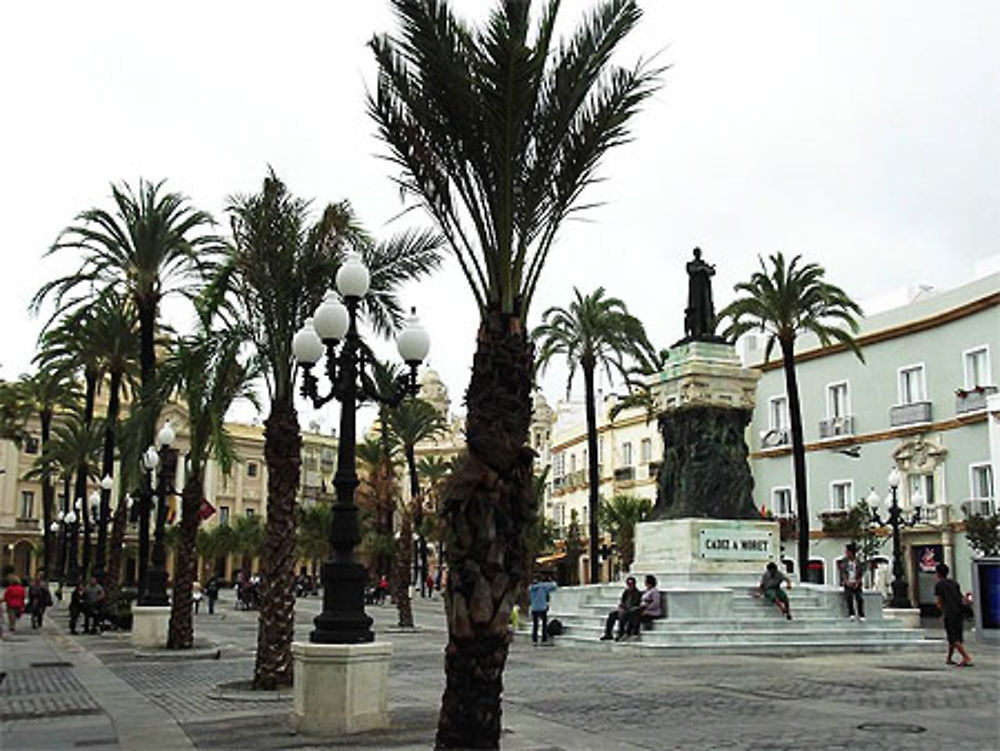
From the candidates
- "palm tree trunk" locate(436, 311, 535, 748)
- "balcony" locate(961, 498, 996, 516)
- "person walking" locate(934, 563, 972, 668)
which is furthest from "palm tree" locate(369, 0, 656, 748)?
"balcony" locate(961, 498, 996, 516)

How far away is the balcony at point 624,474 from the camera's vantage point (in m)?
62.0

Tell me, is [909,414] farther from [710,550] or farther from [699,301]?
[710,550]

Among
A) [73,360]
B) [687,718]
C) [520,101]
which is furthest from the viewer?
[73,360]

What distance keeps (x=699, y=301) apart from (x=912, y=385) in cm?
1900

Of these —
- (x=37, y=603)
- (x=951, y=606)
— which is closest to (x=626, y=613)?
(x=951, y=606)

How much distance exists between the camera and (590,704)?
41.7ft

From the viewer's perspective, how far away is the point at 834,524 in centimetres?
4256

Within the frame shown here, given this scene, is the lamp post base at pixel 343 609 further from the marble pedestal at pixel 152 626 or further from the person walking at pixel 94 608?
the person walking at pixel 94 608

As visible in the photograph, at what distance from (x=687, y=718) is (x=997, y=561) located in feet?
29.0

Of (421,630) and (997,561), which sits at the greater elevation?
(997,561)

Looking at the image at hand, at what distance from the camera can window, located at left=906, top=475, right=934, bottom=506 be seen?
40.7m

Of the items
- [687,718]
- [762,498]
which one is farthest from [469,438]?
[762,498]

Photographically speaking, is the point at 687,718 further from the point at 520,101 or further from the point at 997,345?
the point at 997,345

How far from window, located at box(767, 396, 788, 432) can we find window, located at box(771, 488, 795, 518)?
115 inches
